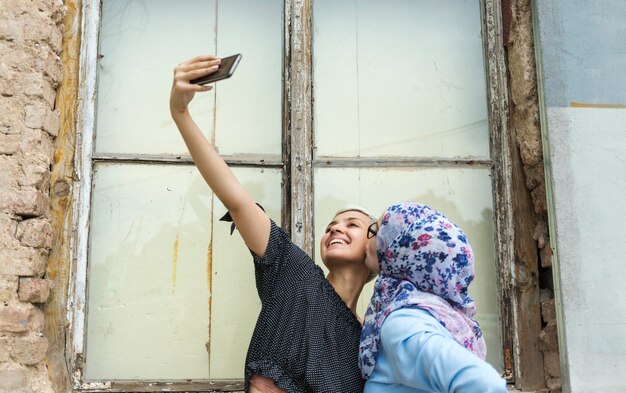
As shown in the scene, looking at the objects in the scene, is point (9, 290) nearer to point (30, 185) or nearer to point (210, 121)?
point (30, 185)

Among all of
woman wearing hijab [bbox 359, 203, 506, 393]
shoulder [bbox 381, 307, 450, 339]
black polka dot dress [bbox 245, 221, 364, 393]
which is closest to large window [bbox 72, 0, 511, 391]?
black polka dot dress [bbox 245, 221, 364, 393]

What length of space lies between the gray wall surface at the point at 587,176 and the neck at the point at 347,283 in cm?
89

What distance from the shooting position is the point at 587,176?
9.13ft

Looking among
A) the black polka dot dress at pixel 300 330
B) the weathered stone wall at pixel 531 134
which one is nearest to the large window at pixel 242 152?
the weathered stone wall at pixel 531 134

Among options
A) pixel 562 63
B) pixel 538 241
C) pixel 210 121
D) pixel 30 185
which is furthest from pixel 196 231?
pixel 562 63

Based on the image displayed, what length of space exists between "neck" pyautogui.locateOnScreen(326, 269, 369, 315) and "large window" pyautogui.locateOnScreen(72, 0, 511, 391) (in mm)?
591

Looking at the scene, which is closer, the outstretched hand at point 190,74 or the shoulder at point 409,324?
the shoulder at point 409,324

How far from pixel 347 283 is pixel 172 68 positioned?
134 centimetres

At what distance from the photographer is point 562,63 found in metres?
2.88

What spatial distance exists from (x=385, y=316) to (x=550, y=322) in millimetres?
1270

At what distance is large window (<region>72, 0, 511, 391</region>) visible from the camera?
284cm

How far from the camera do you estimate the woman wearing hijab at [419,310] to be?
159 centimetres

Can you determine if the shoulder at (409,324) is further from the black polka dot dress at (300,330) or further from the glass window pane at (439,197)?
the glass window pane at (439,197)

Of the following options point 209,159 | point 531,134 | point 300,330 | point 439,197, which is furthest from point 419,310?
point 531,134
